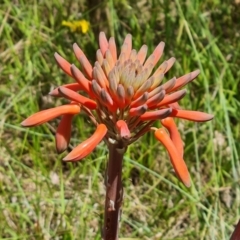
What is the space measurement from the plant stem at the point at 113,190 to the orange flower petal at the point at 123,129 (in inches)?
1.6

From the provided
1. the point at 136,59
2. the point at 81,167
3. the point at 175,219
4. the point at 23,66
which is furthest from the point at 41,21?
the point at 136,59

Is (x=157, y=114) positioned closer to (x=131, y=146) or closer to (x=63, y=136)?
(x=63, y=136)

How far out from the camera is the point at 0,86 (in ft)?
10.6

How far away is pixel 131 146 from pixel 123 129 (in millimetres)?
1593

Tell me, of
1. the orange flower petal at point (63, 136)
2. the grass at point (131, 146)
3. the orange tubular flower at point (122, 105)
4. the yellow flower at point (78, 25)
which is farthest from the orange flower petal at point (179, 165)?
the yellow flower at point (78, 25)

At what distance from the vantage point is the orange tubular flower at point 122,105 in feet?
4.36

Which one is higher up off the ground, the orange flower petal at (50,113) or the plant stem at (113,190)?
the orange flower petal at (50,113)

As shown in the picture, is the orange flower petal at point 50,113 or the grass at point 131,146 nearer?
the orange flower petal at point 50,113

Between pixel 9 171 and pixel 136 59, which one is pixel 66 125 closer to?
pixel 136 59

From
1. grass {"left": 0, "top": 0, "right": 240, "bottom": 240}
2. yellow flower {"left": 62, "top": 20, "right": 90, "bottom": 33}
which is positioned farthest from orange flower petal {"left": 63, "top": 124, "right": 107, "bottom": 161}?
yellow flower {"left": 62, "top": 20, "right": 90, "bottom": 33}

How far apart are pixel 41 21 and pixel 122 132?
2.24 meters

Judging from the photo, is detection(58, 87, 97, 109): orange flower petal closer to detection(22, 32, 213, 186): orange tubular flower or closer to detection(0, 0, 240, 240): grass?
detection(22, 32, 213, 186): orange tubular flower

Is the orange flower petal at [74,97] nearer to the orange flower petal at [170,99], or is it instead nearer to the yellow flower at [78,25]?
the orange flower petal at [170,99]

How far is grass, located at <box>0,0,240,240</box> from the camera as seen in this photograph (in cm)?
259
